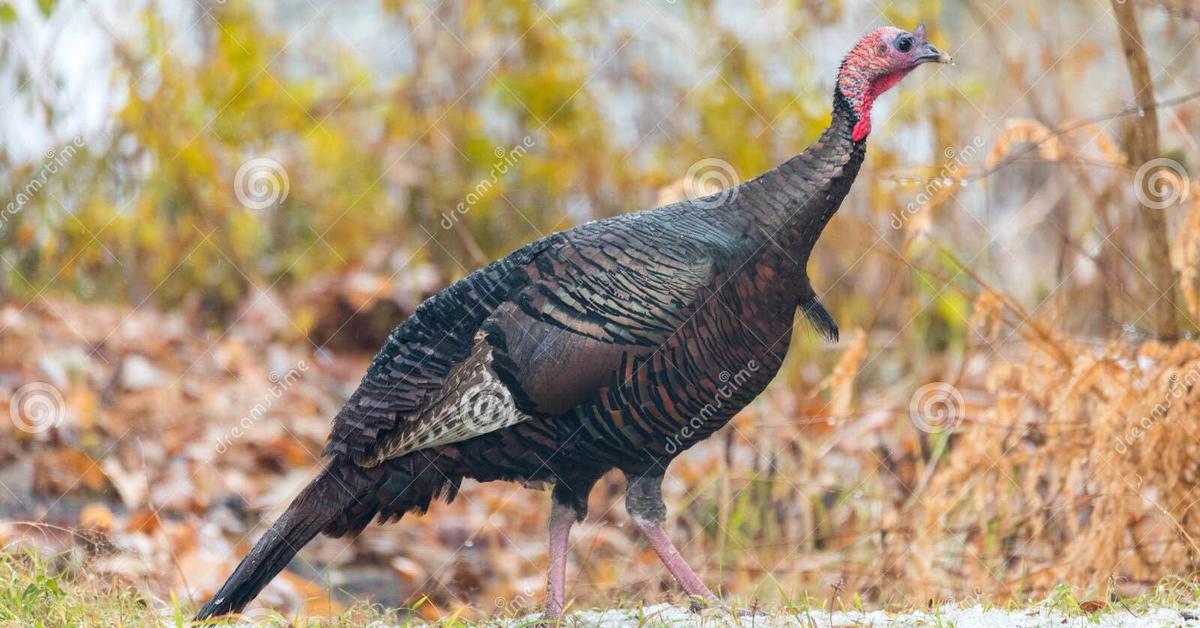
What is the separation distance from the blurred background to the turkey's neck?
0.86 m

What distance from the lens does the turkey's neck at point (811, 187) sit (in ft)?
13.0

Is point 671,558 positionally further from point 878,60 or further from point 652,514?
point 878,60

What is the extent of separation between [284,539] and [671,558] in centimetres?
123

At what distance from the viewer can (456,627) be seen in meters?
3.85

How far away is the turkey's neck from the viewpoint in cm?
398

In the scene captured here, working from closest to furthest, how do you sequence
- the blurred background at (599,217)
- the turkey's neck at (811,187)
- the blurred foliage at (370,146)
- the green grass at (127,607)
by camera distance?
1. the green grass at (127,607)
2. the turkey's neck at (811,187)
3. the blurred background at (599,217)
4. the blurred foliage at (370,146)

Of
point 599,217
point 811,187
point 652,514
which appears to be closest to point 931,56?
point 811,187

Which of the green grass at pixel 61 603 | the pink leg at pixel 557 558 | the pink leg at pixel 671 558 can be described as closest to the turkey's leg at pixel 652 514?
the pink leg at pixel 671 558

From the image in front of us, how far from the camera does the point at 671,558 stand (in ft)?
13.8

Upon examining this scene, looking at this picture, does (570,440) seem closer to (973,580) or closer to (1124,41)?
(973,580)

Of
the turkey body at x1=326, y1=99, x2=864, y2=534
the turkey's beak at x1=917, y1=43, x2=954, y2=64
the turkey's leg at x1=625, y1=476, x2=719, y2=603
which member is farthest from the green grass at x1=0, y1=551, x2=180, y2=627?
the turkey's beak at x1=917, y1=43, x2=954, y2=64

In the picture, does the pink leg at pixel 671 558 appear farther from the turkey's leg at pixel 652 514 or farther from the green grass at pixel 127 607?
the green grass at pixel 127 607

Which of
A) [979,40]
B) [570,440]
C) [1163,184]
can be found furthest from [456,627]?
[979,40]

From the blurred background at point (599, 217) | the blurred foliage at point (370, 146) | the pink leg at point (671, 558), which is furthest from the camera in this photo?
the blurred foliage at point (370, 146)
